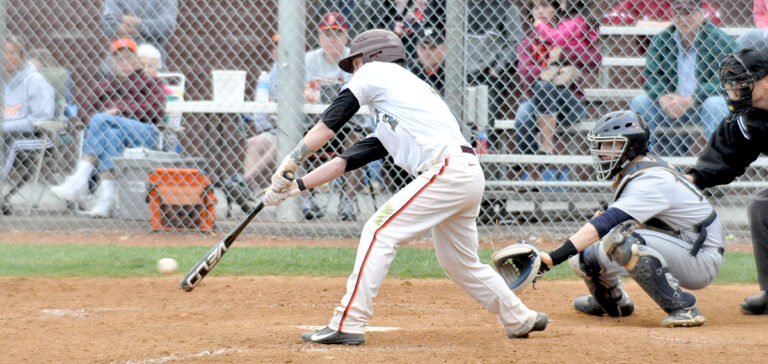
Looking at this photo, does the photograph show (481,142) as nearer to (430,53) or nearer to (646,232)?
(430,53)

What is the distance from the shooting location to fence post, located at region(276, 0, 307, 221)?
8156 millimetres

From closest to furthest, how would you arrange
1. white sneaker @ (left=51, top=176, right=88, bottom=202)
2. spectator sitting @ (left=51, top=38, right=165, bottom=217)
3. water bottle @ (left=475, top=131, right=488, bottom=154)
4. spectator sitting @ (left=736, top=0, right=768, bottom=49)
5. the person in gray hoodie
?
spectator sitting @ (left=736, top=0, right=768, bottom=49) → water bottle @ (left=475, top=131, right=488, bottom=154) → white sneaker @ (left=51, top=176, right=88, bottom=202) → spectator sitting @ (left=51, top=38, right=165, bottom=217) → the person in gray hoodie

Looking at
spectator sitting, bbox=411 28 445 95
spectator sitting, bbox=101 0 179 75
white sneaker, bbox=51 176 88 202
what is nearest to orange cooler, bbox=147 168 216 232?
white sneaker, bbox=51 176 88 202

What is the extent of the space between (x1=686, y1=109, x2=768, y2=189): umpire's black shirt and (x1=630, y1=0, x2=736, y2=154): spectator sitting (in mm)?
2524

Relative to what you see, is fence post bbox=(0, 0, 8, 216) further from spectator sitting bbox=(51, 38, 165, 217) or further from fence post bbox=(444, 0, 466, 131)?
fence post bbox=(444, 0, 466, 131)

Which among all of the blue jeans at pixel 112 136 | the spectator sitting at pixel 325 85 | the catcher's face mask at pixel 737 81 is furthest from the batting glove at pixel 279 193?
the blue jeans at pixel 112 136

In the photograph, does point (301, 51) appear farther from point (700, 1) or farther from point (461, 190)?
point (461, 190)

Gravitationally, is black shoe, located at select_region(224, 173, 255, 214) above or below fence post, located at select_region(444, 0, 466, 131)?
below

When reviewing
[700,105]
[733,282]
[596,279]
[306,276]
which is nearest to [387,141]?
[596,279]

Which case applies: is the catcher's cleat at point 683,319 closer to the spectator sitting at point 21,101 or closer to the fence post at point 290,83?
the fence post at point 290,83

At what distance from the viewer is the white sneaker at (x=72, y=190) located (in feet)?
28.6

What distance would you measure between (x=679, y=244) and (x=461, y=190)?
1.47 m

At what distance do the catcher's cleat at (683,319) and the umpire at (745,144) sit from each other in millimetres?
710

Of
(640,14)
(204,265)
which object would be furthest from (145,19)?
(204,265)
